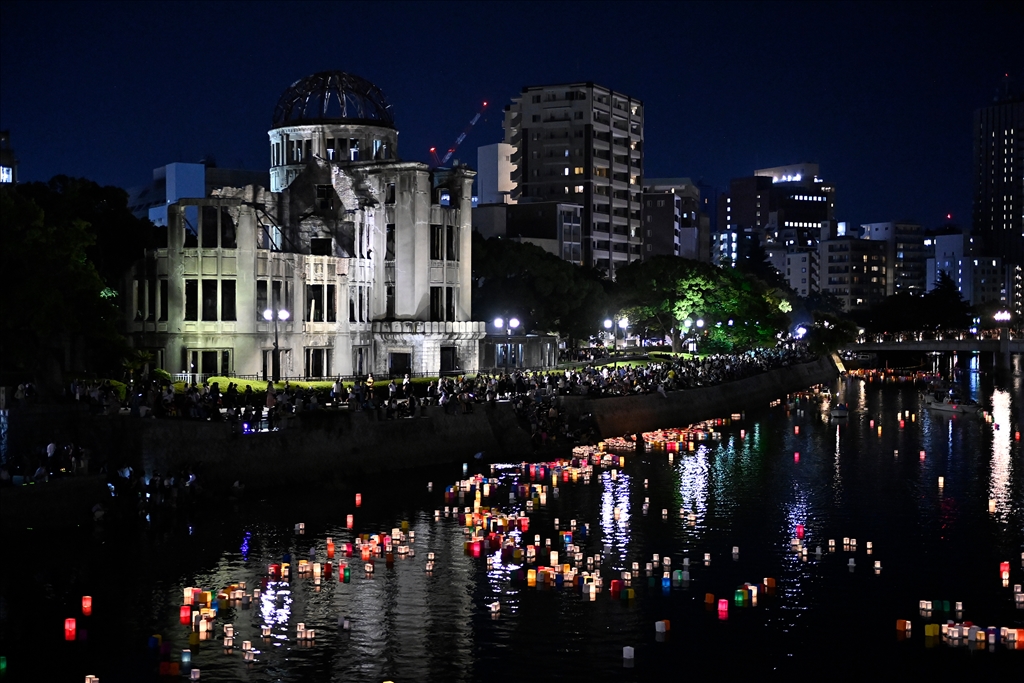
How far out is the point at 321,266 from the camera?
8062 cm

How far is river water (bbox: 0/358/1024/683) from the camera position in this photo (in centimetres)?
3186

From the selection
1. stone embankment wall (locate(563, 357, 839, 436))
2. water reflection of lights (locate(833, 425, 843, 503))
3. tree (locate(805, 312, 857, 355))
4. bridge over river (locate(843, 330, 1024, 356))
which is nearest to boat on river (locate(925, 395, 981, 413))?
stone embankment wall (locate(563, 357, 839, 436))

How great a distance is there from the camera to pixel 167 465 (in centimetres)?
4816

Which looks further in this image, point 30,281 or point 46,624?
point 30,281

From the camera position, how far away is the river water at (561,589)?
3186 centimetres

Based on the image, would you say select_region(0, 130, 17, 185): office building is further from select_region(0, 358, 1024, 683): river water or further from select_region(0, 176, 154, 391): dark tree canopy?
select_region(0, 358, 1024, 683): river water

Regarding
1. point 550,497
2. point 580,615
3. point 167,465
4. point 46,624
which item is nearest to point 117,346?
point 167,465

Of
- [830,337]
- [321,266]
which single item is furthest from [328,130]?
[830,337]

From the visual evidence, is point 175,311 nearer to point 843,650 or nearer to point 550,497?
point 550,497

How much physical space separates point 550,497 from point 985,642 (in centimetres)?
2366

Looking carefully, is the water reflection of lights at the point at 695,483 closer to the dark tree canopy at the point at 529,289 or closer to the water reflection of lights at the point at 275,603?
the water reflection of lights at the point at 275,603

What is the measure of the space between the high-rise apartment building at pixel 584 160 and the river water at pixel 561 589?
403 feet

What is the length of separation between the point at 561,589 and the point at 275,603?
30.0 feet

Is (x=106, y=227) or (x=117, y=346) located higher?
(x=106, y=227)
